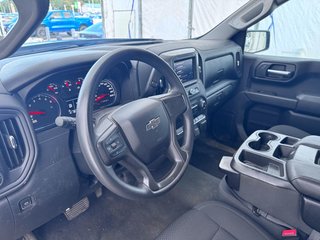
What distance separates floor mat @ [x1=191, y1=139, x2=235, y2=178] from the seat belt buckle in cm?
102

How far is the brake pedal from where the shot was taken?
4.88 feet

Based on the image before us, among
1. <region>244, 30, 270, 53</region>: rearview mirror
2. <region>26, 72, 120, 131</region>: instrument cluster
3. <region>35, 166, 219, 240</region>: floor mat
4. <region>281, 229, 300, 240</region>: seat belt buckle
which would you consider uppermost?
<region>244, 30, 270, 53</region>: rearview mirror

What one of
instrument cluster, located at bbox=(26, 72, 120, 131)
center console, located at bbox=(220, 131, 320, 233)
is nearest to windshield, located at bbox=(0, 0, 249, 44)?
instrument cluster, located at bbox=(26, 72, 120, 131)

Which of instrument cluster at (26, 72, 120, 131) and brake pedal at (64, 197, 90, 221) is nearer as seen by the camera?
instrument cluster at (26, 72, 120, 131)

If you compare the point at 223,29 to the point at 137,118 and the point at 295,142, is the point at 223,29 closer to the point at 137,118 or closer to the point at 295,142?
the point at 295,142

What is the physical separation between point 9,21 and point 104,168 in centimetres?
60

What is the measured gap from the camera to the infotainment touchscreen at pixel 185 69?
4.91ft

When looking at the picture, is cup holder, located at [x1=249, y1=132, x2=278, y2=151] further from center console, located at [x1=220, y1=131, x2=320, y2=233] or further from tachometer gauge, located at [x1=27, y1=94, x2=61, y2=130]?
tachometer gauge, located at [x1=27, y1=94, x2=61, y2=130]

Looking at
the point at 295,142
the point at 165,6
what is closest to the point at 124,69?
the point at 295,142

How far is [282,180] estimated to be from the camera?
3.21ft

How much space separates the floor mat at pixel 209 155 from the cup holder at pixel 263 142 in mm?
760

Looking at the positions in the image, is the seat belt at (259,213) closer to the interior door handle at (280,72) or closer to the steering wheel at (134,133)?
the steering wheel at (134,133)

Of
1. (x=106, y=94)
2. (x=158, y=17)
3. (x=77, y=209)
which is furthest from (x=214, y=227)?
(x=158, y=17)

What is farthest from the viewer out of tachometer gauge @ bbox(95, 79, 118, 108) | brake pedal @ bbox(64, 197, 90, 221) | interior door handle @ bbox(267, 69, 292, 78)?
interior door handle @ bbox(267, 69, 292, 78)
